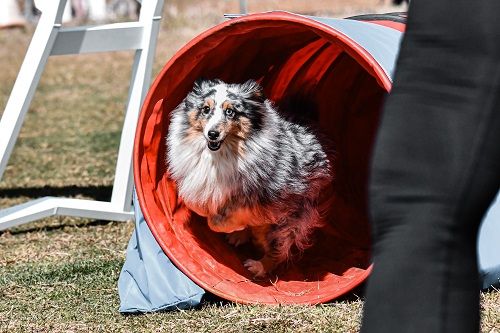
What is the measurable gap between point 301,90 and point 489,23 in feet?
10.2

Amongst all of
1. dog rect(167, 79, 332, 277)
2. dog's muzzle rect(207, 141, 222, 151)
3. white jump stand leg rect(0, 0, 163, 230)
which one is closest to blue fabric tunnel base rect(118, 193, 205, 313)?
dog rect(167, 79, 332, 277)

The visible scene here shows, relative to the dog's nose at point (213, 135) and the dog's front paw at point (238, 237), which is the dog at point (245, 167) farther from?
the dog's front paw at point (238, 237)

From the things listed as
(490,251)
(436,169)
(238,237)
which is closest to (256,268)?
(238,237)

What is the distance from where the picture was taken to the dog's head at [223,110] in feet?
12.4

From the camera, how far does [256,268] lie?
4.02m

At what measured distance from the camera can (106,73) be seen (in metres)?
12.3

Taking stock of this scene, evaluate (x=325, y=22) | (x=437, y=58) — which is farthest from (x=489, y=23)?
(x=325, y=22)

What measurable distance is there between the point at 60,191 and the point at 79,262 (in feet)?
5.90

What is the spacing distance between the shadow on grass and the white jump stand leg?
31.4 inches

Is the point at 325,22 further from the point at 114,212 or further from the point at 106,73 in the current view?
the point at 106,73

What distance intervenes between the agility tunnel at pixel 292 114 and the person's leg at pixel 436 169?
5.53ft

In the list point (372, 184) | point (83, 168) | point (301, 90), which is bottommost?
point (83, 168)

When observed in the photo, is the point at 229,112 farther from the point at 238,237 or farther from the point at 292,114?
the point at 238,237

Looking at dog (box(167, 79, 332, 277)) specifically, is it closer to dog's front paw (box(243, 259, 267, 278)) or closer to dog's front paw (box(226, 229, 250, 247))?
dog's front paw (box(243, 259, 267, 278))
